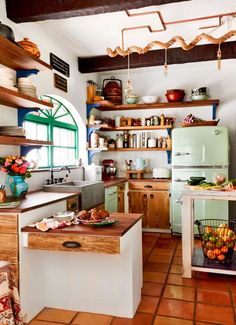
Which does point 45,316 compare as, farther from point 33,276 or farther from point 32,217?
point 32,217

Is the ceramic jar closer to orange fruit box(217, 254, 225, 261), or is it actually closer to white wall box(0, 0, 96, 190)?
white wall box(0, 0, 96, 190)

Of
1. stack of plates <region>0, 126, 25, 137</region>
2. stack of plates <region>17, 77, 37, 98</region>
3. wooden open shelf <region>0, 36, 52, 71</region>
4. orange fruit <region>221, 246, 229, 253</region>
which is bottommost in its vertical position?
orange fruit <region>221, 246, 229, 253</region>

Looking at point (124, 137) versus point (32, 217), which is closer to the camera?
point (32, 217)

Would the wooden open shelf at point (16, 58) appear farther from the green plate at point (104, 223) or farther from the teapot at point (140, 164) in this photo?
the teapot at point (140, 164)

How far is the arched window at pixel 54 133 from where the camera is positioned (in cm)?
362

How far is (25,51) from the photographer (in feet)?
8.34

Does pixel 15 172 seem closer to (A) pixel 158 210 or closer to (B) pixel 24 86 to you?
(B) pixel 24 86

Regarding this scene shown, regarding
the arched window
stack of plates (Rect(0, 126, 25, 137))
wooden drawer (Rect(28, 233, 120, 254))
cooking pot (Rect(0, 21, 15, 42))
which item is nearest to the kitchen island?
wooden drawer (Rect(28, 233, 120, 254))

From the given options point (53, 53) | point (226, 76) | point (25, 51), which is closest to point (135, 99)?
point (226, 76)

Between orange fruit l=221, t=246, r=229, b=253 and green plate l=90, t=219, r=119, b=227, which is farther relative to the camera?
orange fruit l=221, t=246, r=229, b=253

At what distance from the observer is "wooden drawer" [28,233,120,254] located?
2.00 meters

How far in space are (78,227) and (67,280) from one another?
593mm

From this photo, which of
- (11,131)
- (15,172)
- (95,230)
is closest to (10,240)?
(95,230)

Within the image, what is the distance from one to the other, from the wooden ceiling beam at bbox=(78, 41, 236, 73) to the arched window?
0.79 metres
